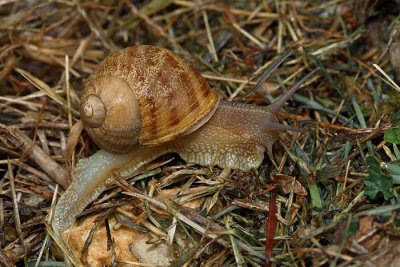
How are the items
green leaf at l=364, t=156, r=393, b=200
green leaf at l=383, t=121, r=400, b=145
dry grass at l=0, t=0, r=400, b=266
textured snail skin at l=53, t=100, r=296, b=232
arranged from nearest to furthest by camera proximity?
green leaf at l=364, t=156, r=393, b=200 < dry grass at l=0, t=0, r=400, b=266 < green leaf at l=383, t=121, r=400, b=145 < textured snail skin at l=53, t=100, r=296, b=232

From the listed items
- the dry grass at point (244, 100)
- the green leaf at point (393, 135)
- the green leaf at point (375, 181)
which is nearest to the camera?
the green leaf at point (375, 181)

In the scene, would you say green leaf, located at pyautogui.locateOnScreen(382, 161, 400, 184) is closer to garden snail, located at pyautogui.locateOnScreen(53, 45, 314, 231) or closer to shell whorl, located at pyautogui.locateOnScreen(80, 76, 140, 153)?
garden snail, located at pyautogui.locateOnScreen(53, 45, 314, 231)

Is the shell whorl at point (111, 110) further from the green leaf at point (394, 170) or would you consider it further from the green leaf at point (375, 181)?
the green leaf at point (394, 170)

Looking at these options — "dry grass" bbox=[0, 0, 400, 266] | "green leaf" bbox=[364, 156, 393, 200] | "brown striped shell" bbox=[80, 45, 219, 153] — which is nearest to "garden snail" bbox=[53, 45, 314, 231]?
"brown striped shell" bbox=[80, 45, 219, 153]

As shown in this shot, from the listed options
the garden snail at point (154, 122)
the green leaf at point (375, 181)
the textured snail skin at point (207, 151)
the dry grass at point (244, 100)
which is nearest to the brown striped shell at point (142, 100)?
the garden snail at point (154, 122)

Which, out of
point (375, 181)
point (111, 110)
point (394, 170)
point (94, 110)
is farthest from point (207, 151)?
point (394, 170)

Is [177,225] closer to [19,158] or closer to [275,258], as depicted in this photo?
[275,258]
